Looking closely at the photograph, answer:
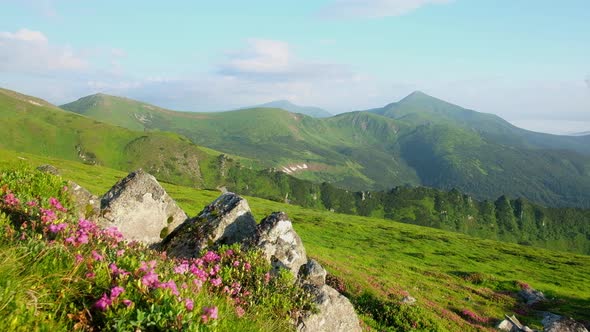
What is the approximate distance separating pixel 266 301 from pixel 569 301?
209 ft

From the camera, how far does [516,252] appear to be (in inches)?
4852

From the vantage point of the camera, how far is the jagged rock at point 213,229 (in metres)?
20.0

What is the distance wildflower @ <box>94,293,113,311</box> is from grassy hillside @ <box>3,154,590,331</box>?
54.4ft

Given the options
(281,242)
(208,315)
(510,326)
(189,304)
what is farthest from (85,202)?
(510,326)

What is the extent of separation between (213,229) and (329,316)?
8.74m

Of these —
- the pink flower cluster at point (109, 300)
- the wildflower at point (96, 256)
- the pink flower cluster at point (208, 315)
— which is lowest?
the pink flower cluster at point (208, 315)

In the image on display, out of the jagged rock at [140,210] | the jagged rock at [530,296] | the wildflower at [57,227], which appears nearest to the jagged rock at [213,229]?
the jagged rock at [140,210]

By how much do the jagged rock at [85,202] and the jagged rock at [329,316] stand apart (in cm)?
1140

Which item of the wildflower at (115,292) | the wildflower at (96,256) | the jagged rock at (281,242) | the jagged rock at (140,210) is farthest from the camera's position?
the jagged rock at (140,210)

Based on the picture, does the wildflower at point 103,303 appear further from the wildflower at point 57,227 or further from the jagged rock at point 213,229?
the jagged rock at point 213,229

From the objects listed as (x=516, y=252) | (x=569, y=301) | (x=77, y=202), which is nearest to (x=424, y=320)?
(x=77, y=202)

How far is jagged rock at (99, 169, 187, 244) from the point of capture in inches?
818

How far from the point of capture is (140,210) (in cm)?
2184

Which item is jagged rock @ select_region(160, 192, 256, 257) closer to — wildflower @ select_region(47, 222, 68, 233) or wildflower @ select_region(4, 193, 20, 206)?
wildflower @ select_region(4, 193, 20, 206)
